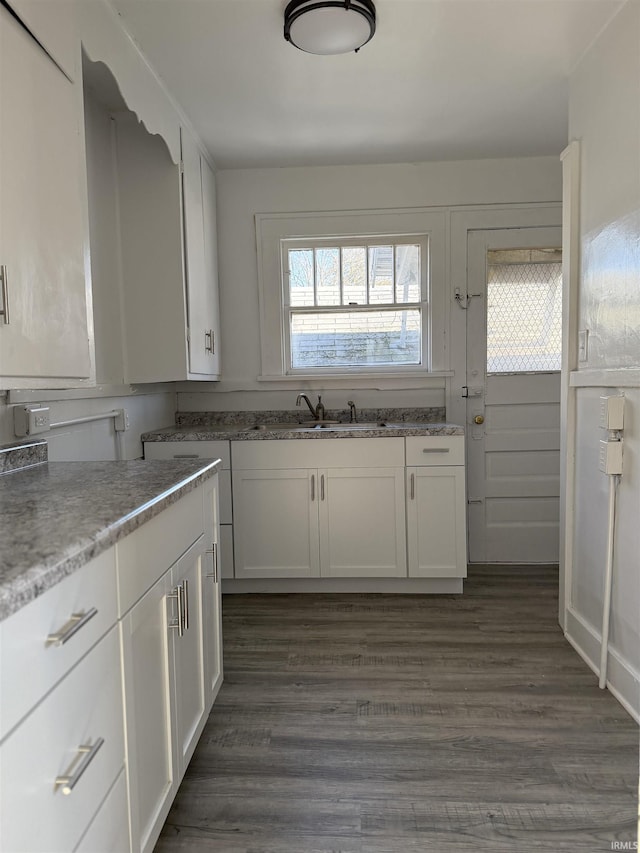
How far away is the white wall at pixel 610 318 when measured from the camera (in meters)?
1.90

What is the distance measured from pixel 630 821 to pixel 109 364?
255 centimetres

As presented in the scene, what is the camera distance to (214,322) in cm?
337

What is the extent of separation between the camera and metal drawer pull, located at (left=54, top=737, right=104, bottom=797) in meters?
0.89

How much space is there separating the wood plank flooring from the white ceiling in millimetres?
2502

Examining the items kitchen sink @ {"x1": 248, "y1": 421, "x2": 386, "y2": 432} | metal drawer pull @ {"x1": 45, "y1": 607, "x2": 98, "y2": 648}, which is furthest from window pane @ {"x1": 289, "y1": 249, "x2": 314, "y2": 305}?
metal drawer pull @ {"x1": 45, "y1": 607, "x2": 98, "y2": 648}

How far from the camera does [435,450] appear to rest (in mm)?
2953

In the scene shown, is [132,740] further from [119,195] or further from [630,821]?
[119,195]

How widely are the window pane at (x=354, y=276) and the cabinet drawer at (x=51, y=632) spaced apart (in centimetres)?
273

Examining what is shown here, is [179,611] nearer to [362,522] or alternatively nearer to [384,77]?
[362,522]

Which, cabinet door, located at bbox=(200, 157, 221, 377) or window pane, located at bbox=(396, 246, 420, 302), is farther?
window pane, located at bbox=(396, 246, 420, 302)

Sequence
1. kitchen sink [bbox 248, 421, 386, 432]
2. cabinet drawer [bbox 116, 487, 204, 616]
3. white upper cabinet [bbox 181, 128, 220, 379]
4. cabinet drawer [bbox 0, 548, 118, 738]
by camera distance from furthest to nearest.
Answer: kitchen sink [bbox 248, 421, 386, 432] < white upper cabinet [bbox 181, 128, 220, 379] < cabinet drawer [bbox 116, 487, 204, 616] < cabinet drawer [bbox 0, 548, 118, 738]

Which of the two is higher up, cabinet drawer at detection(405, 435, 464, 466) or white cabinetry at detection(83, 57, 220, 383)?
white cabinetry at detection(83, 57, 220, 383)

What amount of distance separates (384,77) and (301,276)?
52.8 inches

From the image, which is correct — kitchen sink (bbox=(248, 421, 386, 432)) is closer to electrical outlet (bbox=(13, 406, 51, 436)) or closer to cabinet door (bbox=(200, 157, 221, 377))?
Result: cabinet door (bbox=(200, 157, 221, 377))
